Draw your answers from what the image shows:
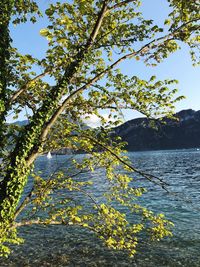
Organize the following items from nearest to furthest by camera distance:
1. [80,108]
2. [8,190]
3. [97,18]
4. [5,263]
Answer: [8,190], [97,18], [80,108], [5,263]

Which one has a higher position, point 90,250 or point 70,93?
point 70,93

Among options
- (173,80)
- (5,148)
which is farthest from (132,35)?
(5,148)

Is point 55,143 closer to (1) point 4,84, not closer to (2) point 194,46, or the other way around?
(1) point 4,84

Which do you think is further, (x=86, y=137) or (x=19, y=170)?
(x=86, y=137)

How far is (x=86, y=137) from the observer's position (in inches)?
560

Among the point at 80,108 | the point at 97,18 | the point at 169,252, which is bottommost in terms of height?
the point at 169,252

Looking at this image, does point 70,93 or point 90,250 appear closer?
point 70,93

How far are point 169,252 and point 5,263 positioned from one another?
13.6 meters

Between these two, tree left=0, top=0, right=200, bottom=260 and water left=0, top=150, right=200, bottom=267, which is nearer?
tree left=0, top=0, right=200, bottom=260

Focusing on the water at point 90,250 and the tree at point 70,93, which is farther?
the water at point 90,250

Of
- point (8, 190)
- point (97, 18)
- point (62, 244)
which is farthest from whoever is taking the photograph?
point (62, 244)

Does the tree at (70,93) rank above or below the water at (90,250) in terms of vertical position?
above

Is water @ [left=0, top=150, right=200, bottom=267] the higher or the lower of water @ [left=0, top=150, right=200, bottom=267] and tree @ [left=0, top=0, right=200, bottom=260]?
the lower

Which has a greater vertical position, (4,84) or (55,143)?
(4,84)
